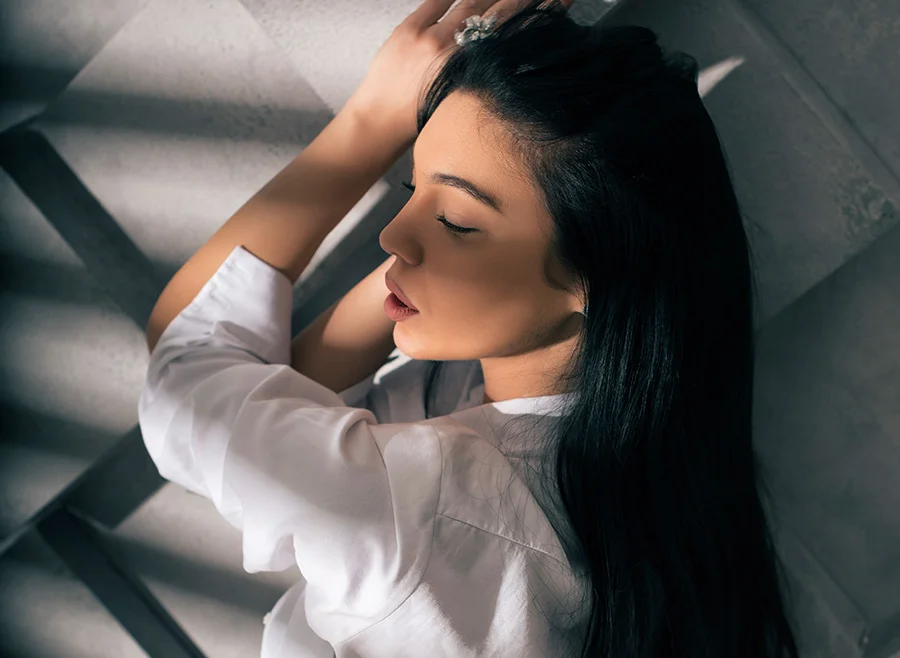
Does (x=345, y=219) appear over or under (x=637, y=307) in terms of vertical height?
over

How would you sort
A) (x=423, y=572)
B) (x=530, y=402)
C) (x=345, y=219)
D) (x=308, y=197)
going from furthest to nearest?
(x=345, y=219)
(x=308, y=197)
(x=530, y=402)
(x=423, y=572)

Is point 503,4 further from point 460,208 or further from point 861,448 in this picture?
point 861,448

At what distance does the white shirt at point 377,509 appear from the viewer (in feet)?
1.86

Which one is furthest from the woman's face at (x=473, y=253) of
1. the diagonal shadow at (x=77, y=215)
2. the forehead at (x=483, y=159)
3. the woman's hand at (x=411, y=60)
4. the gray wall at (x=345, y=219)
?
the diagonal shadow at (x=77, y=215)

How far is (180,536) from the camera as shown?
111 cm

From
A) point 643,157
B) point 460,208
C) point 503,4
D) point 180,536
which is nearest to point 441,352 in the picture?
point 460,208

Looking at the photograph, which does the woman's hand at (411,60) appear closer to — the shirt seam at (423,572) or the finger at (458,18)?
the finger at (458,18)

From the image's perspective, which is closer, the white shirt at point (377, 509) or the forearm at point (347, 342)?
the white shirt at point (377, 509)

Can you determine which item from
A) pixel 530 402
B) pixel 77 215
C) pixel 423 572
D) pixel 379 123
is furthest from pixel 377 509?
pixel 77 215

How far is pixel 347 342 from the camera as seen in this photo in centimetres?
82

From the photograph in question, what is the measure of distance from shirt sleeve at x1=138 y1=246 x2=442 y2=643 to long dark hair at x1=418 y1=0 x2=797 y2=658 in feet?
0.47

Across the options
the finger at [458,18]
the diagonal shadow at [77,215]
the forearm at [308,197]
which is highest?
the diagonal shadow at [77,215]

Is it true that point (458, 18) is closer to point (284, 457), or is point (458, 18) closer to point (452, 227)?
point (452, 227)

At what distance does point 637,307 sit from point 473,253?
0.47ft
